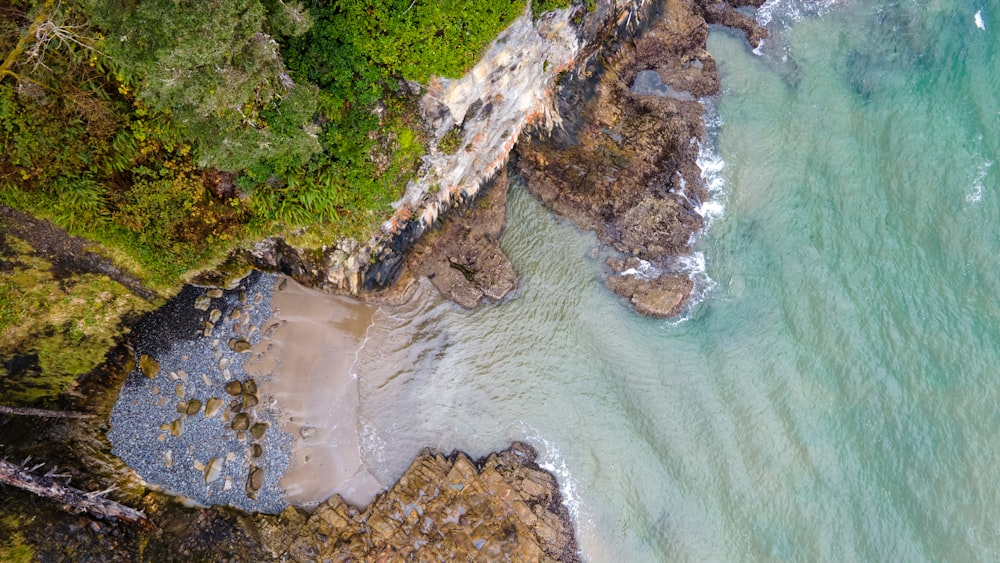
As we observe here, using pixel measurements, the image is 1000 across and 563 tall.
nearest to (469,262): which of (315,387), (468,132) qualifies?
(468,132)

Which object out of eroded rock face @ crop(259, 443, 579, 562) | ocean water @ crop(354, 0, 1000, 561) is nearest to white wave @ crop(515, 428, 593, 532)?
ocean water @ crop(354, 0, 1000, 561)

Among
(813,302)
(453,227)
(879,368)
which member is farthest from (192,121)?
(879,368)

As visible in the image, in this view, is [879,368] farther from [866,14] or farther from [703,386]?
[866,14]

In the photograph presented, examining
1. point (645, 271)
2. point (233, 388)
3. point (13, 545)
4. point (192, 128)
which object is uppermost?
point (645, 271)

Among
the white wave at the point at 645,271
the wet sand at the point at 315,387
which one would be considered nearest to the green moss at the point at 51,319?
the wet sand at the point at 315,387

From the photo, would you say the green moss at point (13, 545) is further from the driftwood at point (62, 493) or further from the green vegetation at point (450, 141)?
the green vegetation at point (450, 141)

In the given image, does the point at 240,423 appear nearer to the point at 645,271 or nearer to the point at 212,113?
the point at 212,113

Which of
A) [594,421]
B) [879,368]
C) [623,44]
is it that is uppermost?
[623,44]
